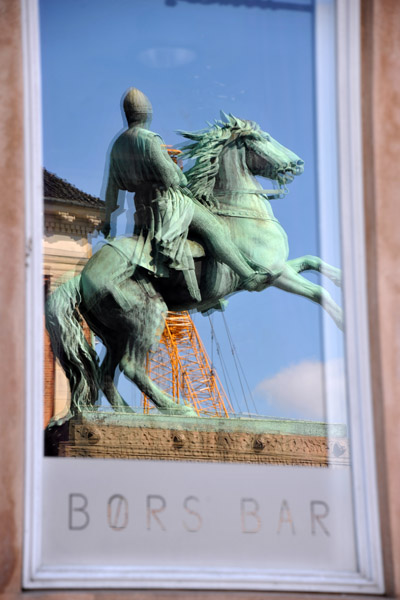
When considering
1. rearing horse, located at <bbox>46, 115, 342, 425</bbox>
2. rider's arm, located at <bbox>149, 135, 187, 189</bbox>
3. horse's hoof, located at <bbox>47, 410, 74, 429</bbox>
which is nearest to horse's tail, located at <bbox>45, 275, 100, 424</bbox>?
rearing horse, located at <bbox>46, 115, 342, 425</bbox>

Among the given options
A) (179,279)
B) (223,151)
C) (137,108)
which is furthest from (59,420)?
(223,151)

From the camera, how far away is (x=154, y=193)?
334 inches

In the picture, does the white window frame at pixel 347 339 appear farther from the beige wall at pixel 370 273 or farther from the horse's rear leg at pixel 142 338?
the horse's rear leg at pixel 142 338

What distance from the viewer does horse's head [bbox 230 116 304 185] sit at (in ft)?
26.9

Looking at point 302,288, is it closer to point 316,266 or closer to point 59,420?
point 316,266

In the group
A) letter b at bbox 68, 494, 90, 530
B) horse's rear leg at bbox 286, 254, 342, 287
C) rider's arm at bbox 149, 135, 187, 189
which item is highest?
rider's arm at bbox 149, 135, 187, 189

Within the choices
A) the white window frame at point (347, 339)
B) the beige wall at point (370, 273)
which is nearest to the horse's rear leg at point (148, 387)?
→ the white window frame at point (347, 339)

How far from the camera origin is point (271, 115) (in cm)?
796

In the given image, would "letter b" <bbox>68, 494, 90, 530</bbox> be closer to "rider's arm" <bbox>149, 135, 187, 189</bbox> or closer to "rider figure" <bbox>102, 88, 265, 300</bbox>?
"rider figure" <bbox>102, 88, 265, 300</bbox>

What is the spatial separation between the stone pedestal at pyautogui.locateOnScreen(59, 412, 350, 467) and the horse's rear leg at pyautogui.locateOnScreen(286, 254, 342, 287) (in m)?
0.77

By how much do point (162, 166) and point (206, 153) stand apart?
18.7 inches

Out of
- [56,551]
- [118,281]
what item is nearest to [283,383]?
[118,281]

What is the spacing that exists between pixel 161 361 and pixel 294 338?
116 centimetres

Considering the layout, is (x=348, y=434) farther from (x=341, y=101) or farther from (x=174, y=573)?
(x=341, y=101)
